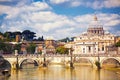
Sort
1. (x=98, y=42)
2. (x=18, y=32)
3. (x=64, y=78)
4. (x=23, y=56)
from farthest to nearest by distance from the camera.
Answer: (x=18, y=32) → (x=98, y=42) → (x=23, y=56) → (x=64, y=78)

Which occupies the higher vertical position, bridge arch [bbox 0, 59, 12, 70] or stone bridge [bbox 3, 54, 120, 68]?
stone bridge [bbox 3, 54, 120, 68]

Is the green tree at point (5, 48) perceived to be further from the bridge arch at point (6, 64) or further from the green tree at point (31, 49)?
the bridge arch at point (6, 64)

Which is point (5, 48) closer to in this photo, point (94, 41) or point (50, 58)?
point (50, 58)

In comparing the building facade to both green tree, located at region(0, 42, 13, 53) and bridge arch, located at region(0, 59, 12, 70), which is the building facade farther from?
bridge arch, located at region(0, 59, 12, 70)

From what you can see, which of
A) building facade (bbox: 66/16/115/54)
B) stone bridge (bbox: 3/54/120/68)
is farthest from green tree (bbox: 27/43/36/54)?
stone bridge (bbox: 3/54/120/68)

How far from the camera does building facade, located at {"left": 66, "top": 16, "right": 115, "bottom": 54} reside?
336ft

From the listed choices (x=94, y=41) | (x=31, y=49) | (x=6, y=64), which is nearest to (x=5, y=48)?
(x=6, y=64)

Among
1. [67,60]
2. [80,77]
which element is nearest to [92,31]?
[67,60]

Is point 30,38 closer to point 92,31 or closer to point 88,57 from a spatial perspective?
point 92,31

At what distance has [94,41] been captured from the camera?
361 feet

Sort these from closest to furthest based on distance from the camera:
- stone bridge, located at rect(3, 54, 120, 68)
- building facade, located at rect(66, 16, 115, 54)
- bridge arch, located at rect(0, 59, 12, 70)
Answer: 1. bridge arch, located at rect(0, 59, 12, 70)
2. stone bridge, located at rect(3, 54, 120, 68)
3. building facade, located at rect(66, 16, 115, 54)

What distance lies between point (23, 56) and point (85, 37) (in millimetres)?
42369

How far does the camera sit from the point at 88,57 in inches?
2953

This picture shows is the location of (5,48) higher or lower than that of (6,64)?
higher
